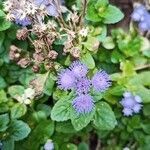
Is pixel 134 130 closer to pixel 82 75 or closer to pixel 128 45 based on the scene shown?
pixel 128 45

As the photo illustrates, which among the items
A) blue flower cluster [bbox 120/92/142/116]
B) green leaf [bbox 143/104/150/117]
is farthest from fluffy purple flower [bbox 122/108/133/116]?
green leaf [bbox 143/104/150/117]

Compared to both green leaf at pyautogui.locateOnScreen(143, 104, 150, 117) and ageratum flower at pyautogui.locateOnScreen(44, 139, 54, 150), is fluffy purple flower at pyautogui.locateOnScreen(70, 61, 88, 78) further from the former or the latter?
green leaf at pyautogui.locateOnScreen(143, 104, 150, 117)

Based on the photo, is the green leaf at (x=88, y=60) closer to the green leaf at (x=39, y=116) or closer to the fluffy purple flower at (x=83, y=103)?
the fluffy purple flower at (x=83, y=103)

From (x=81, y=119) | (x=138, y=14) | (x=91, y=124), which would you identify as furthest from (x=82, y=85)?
(x=138, y=14)

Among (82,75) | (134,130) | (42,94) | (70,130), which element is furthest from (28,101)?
(134,130)

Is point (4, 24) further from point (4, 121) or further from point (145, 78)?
point (145, 78)

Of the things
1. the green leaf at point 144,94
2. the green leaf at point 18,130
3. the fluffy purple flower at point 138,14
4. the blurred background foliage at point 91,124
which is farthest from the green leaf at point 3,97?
the fluffy purple flower at point 138,14
